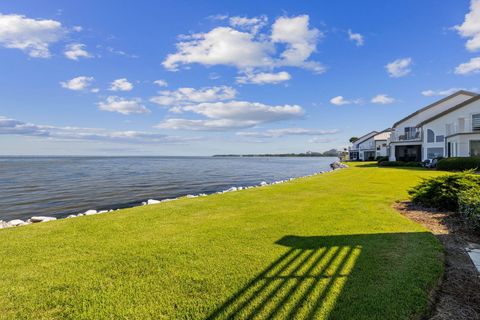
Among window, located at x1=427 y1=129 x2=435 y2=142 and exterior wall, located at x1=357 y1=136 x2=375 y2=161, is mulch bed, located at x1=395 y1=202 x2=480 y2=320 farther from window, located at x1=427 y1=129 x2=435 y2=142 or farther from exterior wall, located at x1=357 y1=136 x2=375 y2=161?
exterior wall, located at x1=357 y1=136 x2=375 y2=161

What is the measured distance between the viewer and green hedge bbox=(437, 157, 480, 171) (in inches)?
875

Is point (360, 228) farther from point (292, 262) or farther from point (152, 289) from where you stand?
point (152, 289)

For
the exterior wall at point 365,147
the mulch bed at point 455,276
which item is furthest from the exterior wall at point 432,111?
the mulch bed at point 455,276

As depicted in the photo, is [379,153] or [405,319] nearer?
[405,319]

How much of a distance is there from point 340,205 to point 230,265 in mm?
6014

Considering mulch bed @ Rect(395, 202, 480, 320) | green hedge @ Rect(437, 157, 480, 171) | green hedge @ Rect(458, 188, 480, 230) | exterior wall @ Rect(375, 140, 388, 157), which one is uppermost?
exterior wall @ Rect(375, 140, 388, 157)

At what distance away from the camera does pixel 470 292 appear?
3857 mm

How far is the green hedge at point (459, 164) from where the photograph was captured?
22.2 meters

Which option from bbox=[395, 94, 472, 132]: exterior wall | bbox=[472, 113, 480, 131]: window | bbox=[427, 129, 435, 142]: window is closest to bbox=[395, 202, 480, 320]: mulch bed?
bbox=[472, 113, 480, 131]: window

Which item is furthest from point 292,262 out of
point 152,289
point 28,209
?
point 28,209

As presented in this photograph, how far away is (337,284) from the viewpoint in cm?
399

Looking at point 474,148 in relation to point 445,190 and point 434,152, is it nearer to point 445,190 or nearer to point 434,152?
point 434,152

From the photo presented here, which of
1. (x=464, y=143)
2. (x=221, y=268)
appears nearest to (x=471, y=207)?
(x=221, y=268)

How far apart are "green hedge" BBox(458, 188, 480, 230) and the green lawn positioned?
111 centimetres
